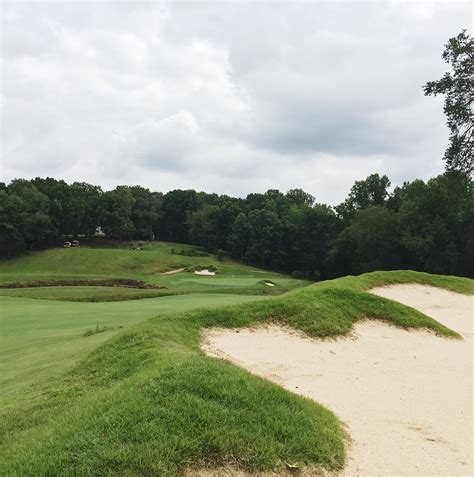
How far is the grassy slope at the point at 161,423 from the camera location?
4.39 metres

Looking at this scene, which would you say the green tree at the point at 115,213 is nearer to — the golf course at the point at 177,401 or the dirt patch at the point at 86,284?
the dirt patch at the point at 86,284

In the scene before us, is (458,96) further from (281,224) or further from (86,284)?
(281,224)

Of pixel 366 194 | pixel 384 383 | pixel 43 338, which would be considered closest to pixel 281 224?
pixel 366 194

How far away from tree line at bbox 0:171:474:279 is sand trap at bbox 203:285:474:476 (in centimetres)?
4186

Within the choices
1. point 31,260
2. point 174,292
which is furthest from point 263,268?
point 174,292

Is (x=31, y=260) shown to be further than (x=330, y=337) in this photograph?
Yes

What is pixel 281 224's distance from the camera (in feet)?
289

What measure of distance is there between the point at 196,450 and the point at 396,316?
11649 mm

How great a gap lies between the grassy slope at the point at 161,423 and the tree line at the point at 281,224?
4896 centimetres

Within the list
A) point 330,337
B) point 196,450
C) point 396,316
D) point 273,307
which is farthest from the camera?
point 396,316

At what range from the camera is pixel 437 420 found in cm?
691

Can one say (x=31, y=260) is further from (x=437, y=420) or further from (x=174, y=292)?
(x=437, y=420)

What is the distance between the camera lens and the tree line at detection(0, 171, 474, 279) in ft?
184

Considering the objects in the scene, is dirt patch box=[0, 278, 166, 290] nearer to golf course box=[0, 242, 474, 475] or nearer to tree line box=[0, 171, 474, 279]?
golf course box=[0, 242, 474, 475]
